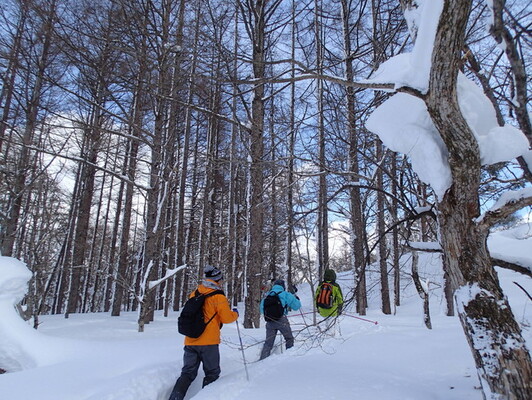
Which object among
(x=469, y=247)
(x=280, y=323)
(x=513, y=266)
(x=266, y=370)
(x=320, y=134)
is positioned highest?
(x=320, y=134)

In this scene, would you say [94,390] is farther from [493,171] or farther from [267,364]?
[493,171]

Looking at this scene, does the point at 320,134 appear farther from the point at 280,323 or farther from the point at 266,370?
the point at 266,370

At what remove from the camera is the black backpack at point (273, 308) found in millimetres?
5641

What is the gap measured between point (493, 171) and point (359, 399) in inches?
133

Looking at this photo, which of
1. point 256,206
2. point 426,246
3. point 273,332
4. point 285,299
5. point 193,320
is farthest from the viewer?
point 256,206

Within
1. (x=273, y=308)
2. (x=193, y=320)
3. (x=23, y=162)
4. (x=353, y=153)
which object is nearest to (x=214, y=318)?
(x=193, y=320)

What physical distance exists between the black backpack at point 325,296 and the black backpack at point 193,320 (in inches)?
116

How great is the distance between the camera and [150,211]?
7.47 meters

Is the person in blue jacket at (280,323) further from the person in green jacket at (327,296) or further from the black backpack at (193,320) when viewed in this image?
the black backpack at (193,320)

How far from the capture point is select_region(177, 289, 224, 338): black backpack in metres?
4.11

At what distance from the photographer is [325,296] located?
6.61m

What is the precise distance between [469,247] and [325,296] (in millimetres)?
4592

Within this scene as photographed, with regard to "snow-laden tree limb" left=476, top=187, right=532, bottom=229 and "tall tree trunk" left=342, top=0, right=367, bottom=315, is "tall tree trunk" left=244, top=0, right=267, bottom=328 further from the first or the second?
"snow-laden tree limb" left=476, top=187, right=532, bottom=229

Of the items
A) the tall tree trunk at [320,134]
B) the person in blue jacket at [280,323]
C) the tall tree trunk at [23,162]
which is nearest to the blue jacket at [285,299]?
the person in blue jacket at [280,323]
